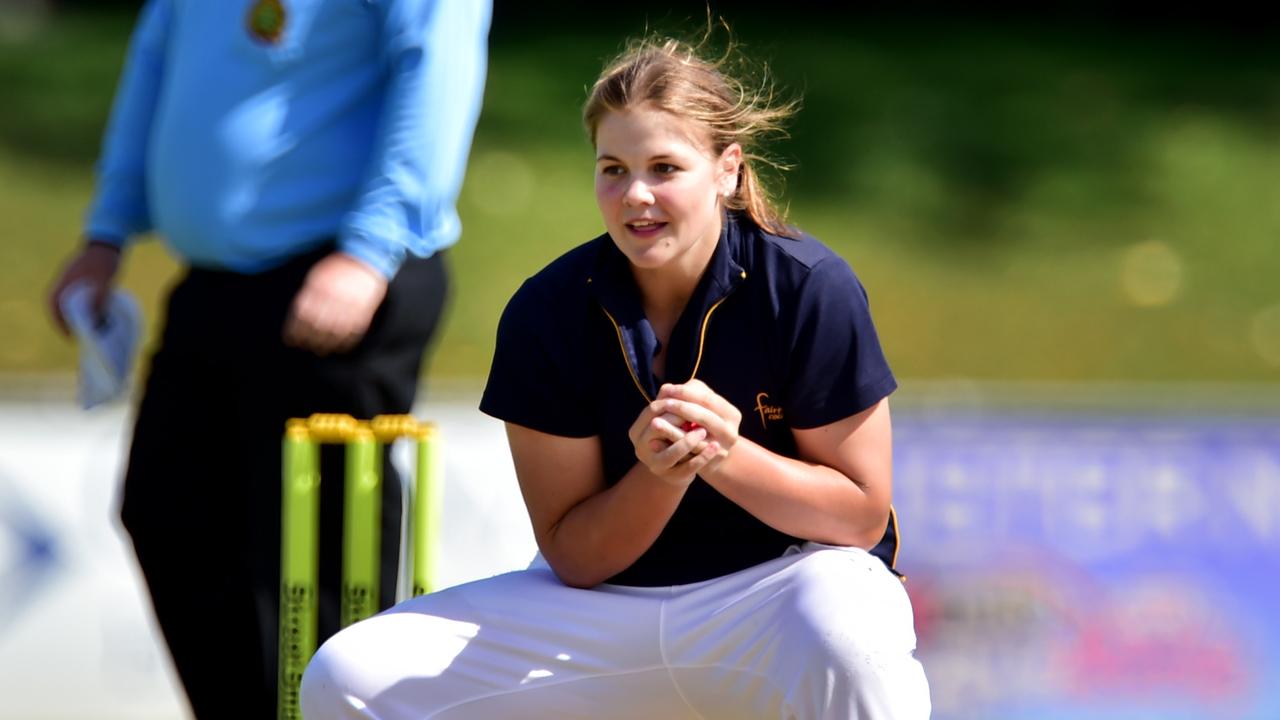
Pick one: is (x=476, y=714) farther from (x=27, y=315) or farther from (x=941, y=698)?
(x=27, y=315)

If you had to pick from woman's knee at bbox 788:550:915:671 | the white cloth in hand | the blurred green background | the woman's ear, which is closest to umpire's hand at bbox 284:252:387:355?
the white cloth in hand

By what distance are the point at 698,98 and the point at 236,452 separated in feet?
4.10

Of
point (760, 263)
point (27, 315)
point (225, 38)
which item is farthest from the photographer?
point (27, 315)

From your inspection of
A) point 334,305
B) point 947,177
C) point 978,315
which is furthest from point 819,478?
point 947,177

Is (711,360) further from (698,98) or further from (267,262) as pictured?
(267,262)

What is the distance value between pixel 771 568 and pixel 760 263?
1.54ft

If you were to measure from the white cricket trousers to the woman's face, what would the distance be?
0.52 metres

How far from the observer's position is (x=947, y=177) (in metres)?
10.0

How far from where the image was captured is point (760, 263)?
8.44 feet

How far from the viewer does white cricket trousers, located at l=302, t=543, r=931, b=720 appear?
95.0 inches

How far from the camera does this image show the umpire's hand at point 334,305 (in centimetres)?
296

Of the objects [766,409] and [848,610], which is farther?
[766,409]

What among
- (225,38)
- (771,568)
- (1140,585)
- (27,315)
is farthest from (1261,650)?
(27,315)

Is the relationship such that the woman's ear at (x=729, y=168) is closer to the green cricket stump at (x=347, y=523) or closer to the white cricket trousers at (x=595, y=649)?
the white cricket trousers at (x=595, y=649)
